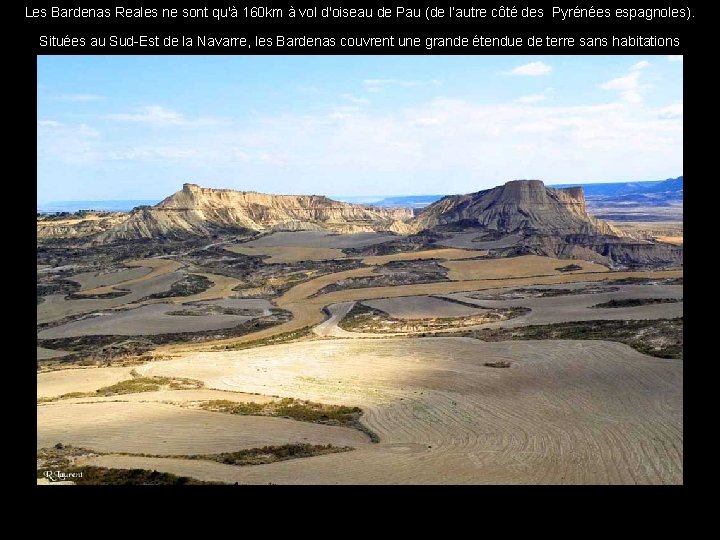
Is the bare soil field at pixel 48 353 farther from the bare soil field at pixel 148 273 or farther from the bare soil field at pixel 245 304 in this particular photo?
the bare soil field at pixel 148 273

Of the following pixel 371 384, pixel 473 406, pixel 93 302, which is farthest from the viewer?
pixel 93 302

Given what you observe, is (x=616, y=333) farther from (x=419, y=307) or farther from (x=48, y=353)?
(x=48, y=353)

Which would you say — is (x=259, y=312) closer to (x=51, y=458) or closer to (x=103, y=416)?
(x=103, y=416)

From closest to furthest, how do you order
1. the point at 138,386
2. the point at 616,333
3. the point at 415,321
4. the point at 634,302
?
the point at 138,386 → the point at 616,333 → the point at 634,302 → the point at 415,321

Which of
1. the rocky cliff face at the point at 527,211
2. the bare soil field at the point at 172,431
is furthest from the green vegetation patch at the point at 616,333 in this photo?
the rocky cliff face at the point at 527,211

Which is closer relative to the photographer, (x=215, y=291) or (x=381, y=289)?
(x=381, y=289)

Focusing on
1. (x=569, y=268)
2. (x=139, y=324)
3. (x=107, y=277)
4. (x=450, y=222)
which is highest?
(x=450, y=222)

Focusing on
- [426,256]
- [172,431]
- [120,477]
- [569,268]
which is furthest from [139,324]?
[426,256]
